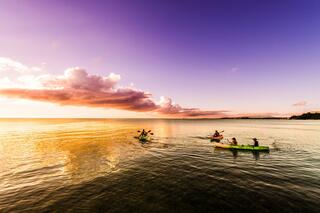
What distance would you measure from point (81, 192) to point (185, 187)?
10.3m

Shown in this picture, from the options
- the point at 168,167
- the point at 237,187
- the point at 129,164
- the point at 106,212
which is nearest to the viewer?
the point at 106,212

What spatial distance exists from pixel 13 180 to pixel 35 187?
14.9 feet

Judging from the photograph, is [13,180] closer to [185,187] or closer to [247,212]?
[185,187]

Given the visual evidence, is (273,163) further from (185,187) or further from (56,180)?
(56,180)

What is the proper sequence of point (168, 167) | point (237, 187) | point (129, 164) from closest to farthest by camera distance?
point (237, 187) < point (168, 167) < point (129, 164)

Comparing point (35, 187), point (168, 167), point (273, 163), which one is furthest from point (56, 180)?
point (273, 163)

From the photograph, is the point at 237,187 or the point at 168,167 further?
the point at 168,167

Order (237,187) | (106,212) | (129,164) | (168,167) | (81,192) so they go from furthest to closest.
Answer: (129,164)
(168,167)
(237,187)
(81,192)
(106,212)

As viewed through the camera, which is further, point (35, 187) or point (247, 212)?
point (35, 187)

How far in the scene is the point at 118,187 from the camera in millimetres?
16766

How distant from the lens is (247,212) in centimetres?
1240

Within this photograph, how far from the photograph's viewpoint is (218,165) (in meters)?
24.7

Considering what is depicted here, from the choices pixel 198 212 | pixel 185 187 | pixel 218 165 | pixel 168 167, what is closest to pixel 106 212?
pixel 198 212

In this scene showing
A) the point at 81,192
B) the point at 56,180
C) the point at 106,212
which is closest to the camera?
the point at 106,212
